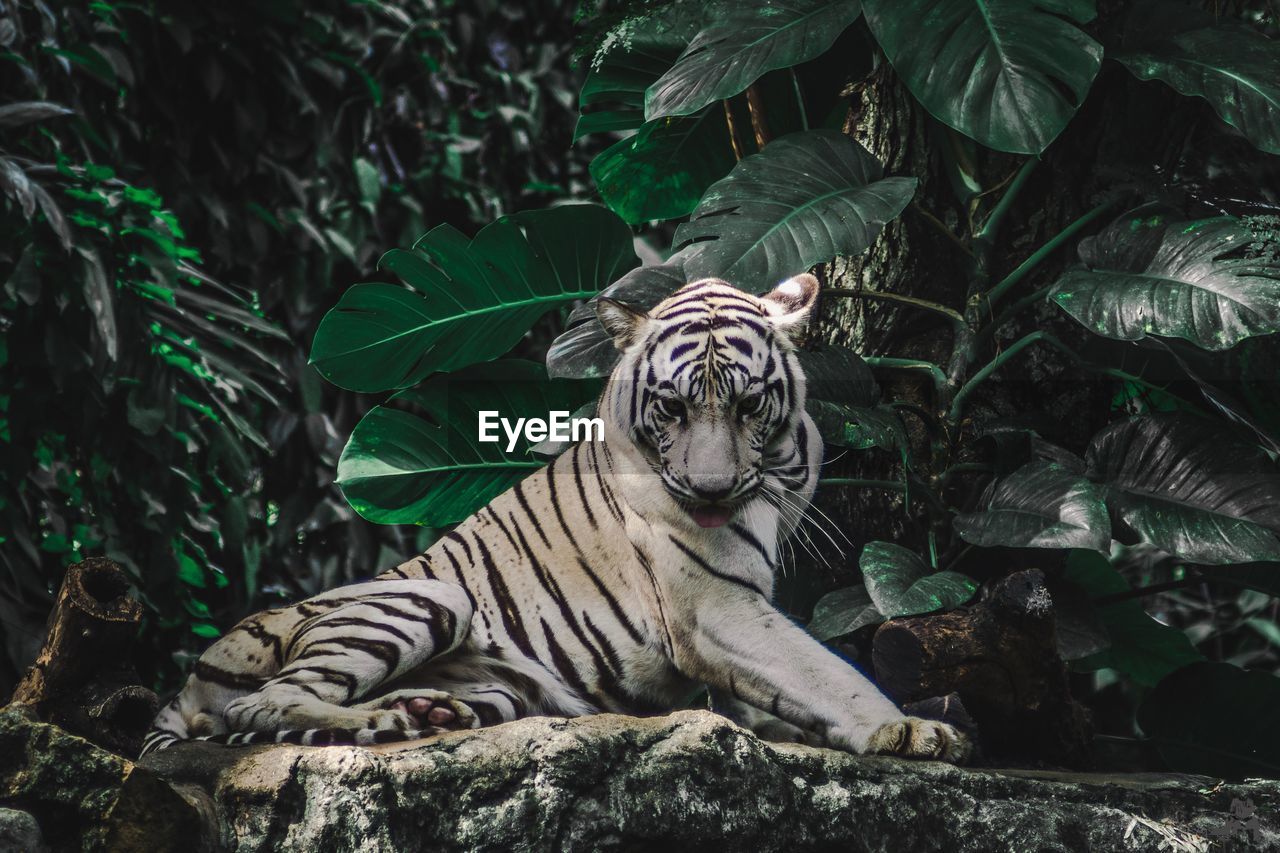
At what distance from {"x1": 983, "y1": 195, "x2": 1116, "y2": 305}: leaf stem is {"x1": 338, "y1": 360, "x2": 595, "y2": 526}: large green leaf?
107 cm

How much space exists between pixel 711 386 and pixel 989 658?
2.33 ft

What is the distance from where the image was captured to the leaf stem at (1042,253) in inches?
116

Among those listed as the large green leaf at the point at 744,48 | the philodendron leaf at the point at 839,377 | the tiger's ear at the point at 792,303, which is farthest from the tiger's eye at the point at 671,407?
the large green leaf at the point at 744,48

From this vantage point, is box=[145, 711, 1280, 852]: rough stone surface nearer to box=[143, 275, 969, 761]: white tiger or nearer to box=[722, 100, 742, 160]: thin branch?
box=[143, 275, 969, 761]: white tiger

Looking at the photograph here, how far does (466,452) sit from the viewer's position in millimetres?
3143

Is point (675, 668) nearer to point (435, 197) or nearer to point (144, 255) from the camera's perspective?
point (144, 255)

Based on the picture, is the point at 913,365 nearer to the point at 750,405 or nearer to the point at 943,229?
the point at 943,229

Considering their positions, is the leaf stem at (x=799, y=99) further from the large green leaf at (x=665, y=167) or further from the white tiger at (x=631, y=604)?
the white tiger at (x=631, y=604)

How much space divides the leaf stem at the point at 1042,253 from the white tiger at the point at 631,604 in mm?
770

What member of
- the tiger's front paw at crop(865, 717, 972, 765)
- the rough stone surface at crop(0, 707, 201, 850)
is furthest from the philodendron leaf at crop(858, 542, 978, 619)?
the rough stone surface at crop(0, 707, 201, 850)

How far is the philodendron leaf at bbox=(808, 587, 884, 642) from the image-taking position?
2.55 metres

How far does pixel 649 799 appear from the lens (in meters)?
1.82

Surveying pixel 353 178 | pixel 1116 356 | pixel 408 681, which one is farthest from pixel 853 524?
pixel 353 178

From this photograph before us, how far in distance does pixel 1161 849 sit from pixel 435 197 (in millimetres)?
4010
